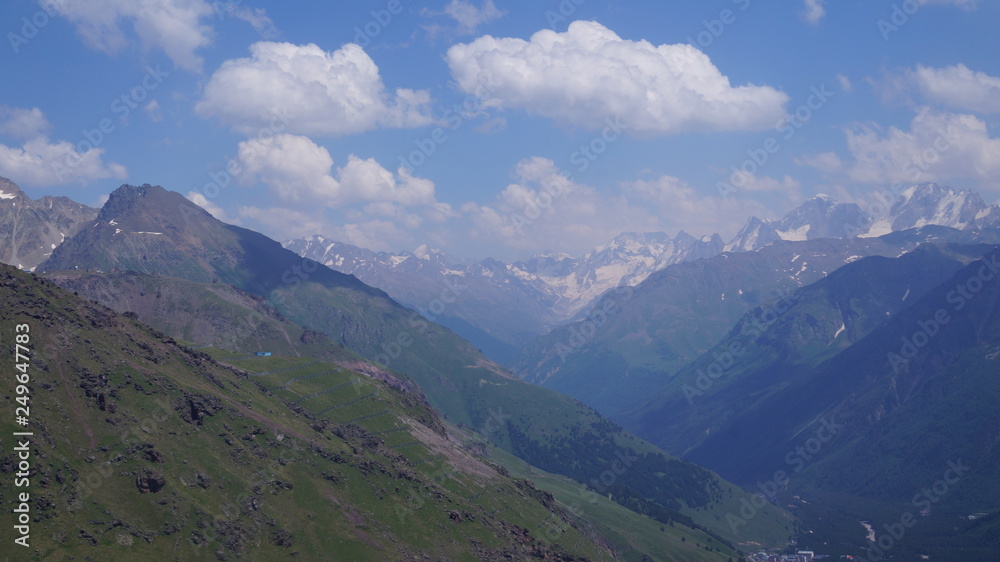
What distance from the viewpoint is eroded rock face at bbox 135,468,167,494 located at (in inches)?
5719

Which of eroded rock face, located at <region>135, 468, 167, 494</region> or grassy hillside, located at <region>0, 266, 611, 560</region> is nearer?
grassy hillside, located at <region>0, 266, 611, 560</region>

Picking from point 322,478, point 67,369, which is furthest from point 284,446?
point 67,369

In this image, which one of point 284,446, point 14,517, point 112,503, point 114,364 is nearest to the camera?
point 14,517

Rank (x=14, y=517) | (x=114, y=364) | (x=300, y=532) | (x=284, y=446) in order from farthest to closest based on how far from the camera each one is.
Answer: (x=284, y=446) < (x=114, y=364) < (x=300, y=532) < (x=14, y=517)

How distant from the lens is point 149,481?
14638 cm

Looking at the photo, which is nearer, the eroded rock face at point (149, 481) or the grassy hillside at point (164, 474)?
the grassy hillside at point (164, 474)

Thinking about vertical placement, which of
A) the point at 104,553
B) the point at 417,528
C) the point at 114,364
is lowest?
the point at 104,553

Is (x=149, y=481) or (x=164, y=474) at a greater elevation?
(x=164, y=474)

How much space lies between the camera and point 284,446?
7407 inches

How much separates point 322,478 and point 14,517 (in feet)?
235

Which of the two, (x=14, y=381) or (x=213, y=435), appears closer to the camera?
(x=14, y=381)

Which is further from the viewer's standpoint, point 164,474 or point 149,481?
point 164,474

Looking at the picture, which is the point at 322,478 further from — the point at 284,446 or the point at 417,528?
the point at 417,528

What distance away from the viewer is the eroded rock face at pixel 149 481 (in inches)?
5719
